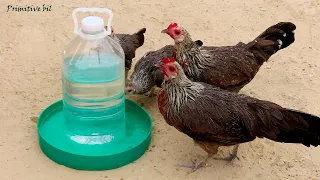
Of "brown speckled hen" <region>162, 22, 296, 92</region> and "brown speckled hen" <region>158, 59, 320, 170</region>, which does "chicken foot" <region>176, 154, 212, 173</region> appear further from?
"brown speckled hen" <region>162, 22, 296, 92</region>

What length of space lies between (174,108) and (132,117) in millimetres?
811

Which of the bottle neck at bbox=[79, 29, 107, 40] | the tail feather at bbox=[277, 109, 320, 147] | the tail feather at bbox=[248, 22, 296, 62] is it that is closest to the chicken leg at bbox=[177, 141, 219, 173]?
the tail feather at bbox=[277, 109, 320, 147]

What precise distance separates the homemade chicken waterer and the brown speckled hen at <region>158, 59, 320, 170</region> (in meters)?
0.48

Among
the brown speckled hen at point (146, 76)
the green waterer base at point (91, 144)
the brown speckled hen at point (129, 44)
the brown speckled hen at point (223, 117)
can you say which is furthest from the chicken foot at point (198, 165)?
the brown speckled hen at point (129, 44)

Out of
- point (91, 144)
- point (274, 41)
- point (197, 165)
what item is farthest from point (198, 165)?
point (274, 41)

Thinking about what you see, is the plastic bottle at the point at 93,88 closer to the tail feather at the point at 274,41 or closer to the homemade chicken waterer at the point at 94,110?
the homemade chicken waterer at the point at 94,110

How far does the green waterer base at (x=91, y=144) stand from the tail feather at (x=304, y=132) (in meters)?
1.22

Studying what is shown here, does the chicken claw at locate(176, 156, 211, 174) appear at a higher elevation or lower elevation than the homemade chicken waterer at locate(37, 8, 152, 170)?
lower

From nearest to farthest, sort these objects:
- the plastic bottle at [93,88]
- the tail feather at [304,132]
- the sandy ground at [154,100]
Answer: the tail feather at [304,132] → the sandy ground at [154,100] → the plastic bottle at [93,88]

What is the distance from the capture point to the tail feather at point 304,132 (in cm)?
450

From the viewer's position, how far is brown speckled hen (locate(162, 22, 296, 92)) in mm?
5379

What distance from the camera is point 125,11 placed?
23.2 ft

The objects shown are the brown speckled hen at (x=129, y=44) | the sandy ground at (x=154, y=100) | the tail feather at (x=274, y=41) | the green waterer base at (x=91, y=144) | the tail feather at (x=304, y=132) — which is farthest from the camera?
the brown speckled hen at (x=129, y=44)

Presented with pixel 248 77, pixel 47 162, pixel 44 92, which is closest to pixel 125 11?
pixel 44 92
